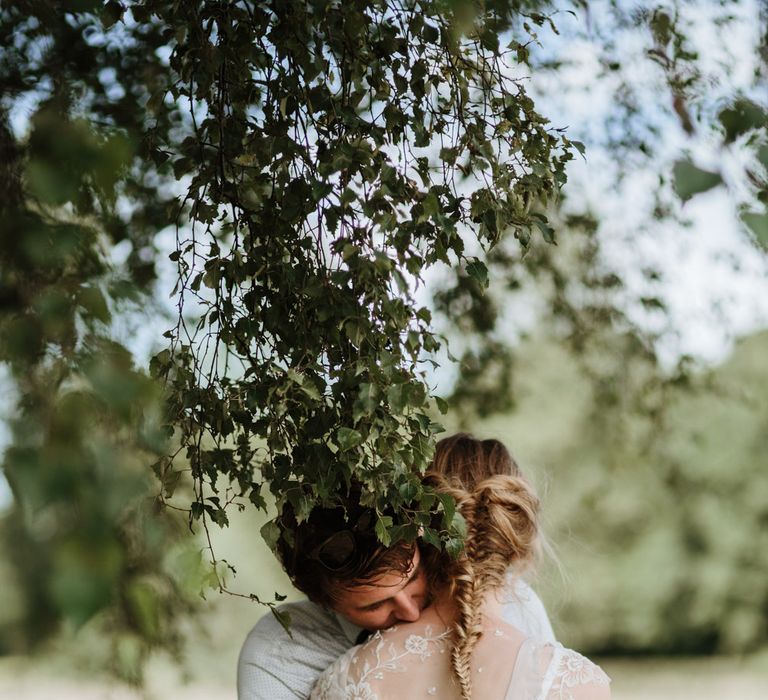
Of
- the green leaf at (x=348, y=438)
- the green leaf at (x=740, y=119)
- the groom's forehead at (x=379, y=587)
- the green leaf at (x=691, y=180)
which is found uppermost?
the green leaf at (x=740, y=119)

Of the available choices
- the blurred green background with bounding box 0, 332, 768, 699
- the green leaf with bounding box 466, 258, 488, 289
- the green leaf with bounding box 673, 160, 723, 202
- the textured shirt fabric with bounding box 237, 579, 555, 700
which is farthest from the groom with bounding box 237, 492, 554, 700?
the blurred green background with bounding box 0, 332, 768, 699

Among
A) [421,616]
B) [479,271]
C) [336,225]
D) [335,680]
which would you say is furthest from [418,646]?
[336,225]

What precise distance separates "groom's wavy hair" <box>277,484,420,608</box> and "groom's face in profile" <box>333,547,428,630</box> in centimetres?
2

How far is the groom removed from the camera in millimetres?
2217

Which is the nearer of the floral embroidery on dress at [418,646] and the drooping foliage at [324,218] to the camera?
the drooping foliage at [324,218]

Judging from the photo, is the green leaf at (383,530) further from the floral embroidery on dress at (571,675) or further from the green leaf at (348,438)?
the floral embroidery on dress at (571,675)

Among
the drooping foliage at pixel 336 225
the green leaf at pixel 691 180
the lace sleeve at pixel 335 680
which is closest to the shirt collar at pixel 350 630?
the lace sleeve at pixel 335 680

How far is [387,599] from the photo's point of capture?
2.27 m

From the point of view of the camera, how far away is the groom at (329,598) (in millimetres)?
2217

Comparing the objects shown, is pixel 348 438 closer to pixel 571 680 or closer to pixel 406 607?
pixel 406 607

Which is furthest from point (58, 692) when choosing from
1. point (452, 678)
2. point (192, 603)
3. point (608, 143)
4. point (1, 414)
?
point (1, 414)

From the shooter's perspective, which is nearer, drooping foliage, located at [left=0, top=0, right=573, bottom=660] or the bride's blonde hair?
drooping foliage, located at [left=0, top=0, right=573, bottom=660]

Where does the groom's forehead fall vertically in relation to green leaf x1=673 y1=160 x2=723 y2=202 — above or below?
below

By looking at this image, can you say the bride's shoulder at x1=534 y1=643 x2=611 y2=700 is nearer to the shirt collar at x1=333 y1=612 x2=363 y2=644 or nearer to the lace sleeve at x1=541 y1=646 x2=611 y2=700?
the lace sleeve at x1=541 y1=646 x2=611 y2=700
